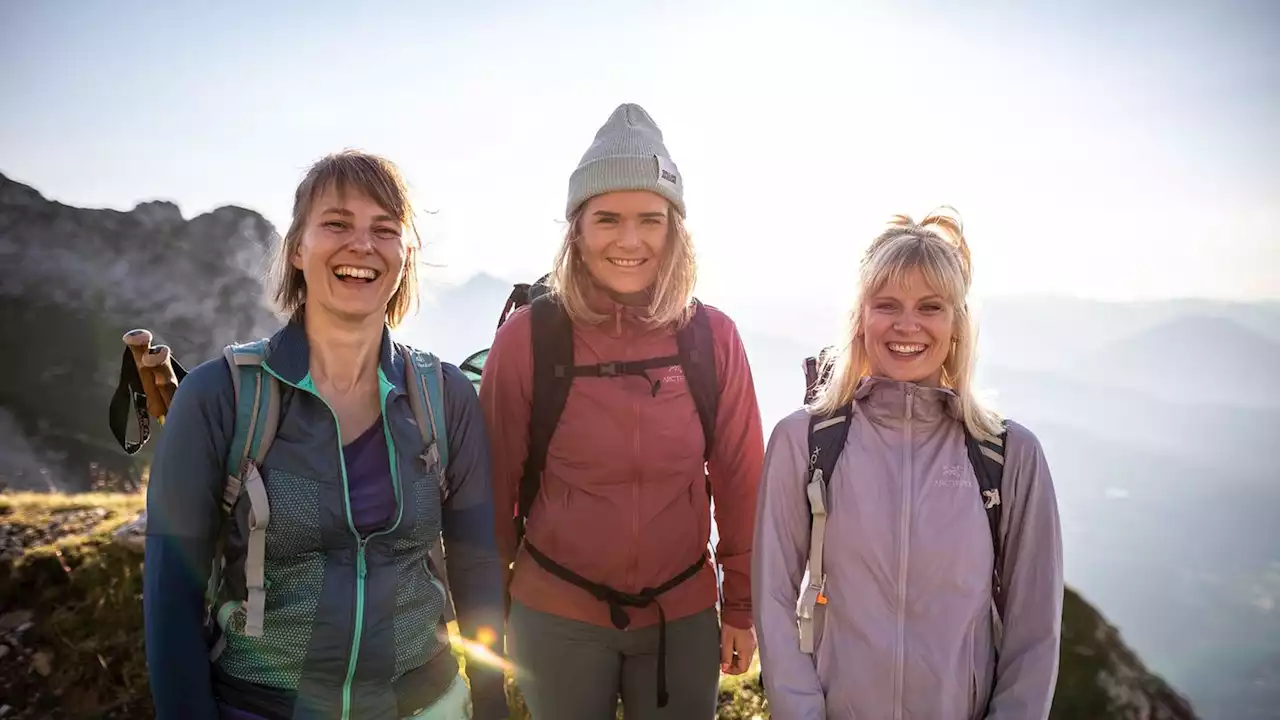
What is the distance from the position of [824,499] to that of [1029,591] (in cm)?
106

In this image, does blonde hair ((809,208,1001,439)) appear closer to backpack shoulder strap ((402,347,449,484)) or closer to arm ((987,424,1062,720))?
arm ((987,424,1062,720))

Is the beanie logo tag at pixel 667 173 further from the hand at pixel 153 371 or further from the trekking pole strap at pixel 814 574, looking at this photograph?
the hand at pixel 153 371

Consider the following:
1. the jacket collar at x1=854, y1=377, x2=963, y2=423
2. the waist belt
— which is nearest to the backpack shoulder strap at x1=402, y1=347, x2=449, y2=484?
the waist belt

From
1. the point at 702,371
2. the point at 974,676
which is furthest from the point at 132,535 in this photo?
the point at 974,676

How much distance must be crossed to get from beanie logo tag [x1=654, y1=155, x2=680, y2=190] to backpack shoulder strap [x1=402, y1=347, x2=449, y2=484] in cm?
192

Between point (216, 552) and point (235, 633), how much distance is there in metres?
0.36

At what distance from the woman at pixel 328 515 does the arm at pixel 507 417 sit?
0.65 meters

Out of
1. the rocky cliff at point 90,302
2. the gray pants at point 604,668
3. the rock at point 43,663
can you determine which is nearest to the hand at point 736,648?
the gray pants at point 604,668

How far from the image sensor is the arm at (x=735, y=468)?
452 cm

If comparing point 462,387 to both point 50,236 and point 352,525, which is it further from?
point 50,236

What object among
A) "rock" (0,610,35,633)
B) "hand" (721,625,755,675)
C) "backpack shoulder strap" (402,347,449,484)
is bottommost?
"rock" (0,610,35,633)

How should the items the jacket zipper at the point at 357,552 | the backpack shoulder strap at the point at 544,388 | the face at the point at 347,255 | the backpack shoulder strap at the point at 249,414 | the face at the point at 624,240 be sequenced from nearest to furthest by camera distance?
the backpack shoulder strap at the point at 249,414 < the jacket zipper at the point at 357,552 < the face at the point at 347,255 < the backpack shoulder strap at the point at 544,388 < the face at the point at 624,240

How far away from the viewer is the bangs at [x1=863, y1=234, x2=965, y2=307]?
12.6 feet

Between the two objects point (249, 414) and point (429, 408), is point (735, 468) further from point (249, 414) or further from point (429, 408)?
point (249, 414)
